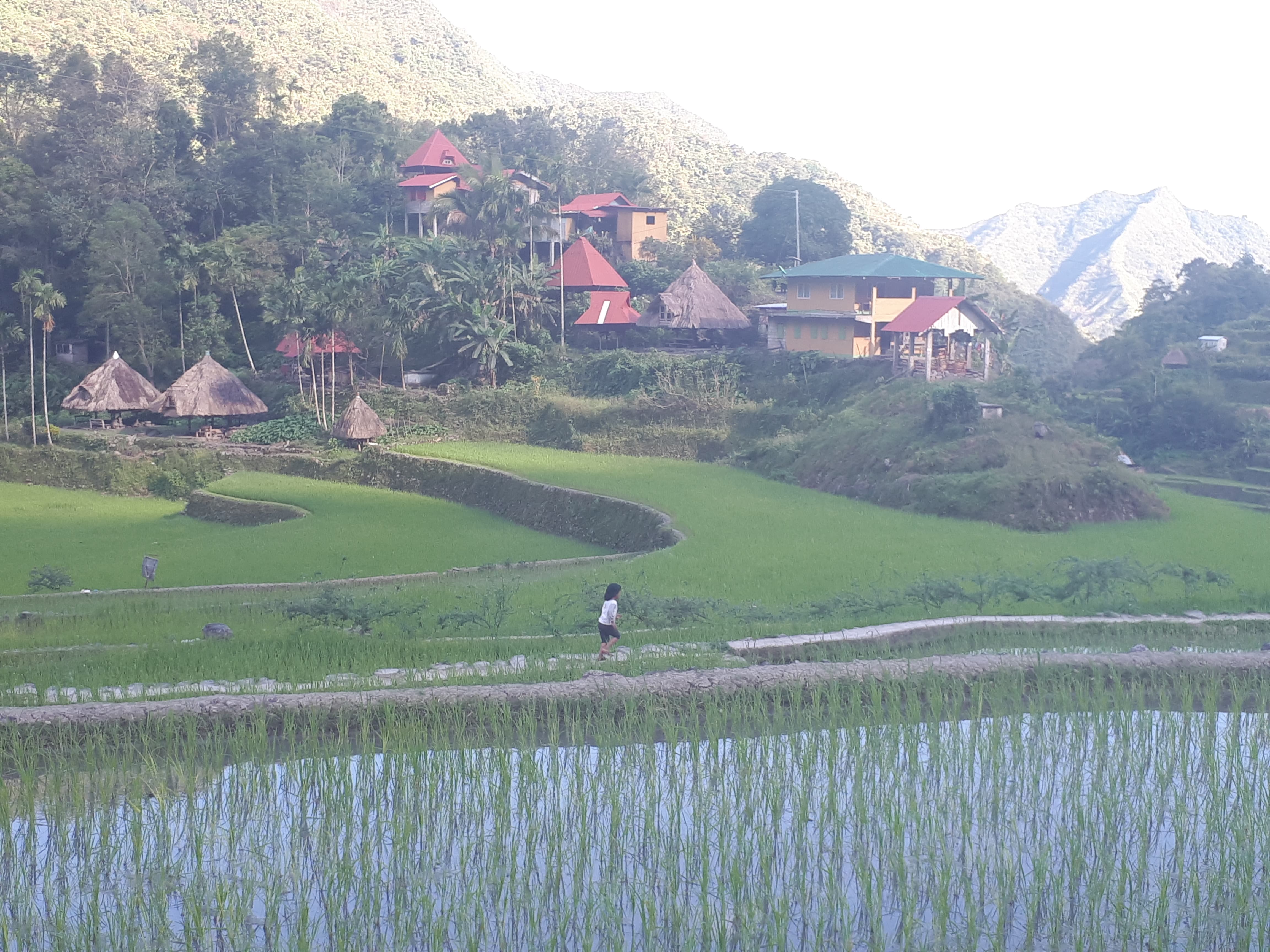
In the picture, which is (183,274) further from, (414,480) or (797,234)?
(797,234)

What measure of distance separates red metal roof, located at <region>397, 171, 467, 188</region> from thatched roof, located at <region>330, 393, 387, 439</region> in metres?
15.8

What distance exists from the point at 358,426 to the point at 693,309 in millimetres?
10756

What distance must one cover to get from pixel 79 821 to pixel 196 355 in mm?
31517

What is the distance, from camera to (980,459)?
2022cm

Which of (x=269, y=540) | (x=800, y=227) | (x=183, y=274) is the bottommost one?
(x=269, y=540)

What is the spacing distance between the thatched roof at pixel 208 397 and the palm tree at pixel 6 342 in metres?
3.81

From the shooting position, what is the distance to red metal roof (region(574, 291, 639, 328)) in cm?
3478

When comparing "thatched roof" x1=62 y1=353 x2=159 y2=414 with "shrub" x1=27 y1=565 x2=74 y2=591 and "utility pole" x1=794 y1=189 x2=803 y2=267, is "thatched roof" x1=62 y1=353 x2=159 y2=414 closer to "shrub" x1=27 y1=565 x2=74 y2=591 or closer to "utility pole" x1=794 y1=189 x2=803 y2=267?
"shrub" x1=27 y1=565 x2=74 y2=591

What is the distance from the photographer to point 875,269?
96.9 feet

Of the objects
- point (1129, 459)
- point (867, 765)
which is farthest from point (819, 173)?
point (867, 765)

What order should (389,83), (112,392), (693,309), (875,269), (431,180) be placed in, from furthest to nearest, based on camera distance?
1. (389,83)
2. (431,180)
3. (693,309)
4. (112,392)
5. (875,269)

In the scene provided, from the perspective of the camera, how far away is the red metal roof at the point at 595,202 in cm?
4269

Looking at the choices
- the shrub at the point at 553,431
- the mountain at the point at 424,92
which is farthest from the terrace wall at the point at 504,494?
the mountain at the point at 424,92

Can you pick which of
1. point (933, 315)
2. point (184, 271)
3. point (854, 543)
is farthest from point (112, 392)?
point (854, 543)
